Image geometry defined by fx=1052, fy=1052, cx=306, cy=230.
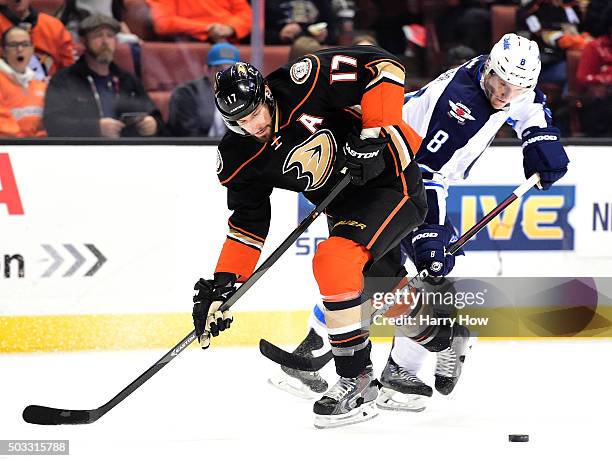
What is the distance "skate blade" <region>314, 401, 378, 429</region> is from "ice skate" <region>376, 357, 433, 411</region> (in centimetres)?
23

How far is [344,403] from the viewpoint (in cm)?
314

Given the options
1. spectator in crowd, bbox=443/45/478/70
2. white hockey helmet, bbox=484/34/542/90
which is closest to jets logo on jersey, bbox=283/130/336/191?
white hockey helmet, bbox=484/34/542/90

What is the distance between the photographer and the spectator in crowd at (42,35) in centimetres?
432

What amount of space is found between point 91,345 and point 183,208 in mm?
669

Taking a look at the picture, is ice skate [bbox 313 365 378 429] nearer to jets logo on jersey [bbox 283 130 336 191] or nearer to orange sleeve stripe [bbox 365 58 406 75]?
jets logo on jersey [bbox 283 130 336 191]

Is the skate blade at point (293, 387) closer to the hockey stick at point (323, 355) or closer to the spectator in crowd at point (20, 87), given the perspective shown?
the hockey stick at point (323, 355)

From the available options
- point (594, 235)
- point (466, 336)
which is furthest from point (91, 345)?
point (594, 235)

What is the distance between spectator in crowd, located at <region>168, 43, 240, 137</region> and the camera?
4.41 meters

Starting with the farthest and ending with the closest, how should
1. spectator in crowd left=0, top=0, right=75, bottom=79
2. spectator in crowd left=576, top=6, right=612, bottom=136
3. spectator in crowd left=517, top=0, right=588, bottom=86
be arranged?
spectator in crowd left=517, top=0, right=588, bottom=86
spectator in crowd left=576, top=6, right=612, bottom=136
spectator in crowd left=0, top=0, right=75, bottom=79

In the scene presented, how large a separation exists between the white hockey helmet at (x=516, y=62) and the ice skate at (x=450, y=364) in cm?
85

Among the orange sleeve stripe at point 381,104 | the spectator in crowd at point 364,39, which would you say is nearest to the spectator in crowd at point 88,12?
the spectator in crowd at point 364,39

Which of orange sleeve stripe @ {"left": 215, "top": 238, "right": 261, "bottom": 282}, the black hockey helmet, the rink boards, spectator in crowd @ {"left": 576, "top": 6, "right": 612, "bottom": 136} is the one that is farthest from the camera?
spectator in crowd @ {"left": 576, "top": 6, "right": 612, "bottom": 136}

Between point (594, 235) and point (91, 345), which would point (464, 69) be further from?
point (91, 345)

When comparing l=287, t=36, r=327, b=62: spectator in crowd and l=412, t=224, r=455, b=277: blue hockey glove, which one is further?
l=287, t=36, r=327, b=62: spectator in crowd
